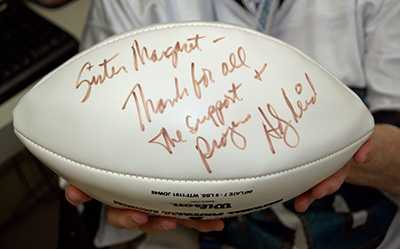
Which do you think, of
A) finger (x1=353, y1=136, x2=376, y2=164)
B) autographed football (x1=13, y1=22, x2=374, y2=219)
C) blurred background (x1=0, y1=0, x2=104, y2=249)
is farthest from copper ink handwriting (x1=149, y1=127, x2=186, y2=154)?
blurred background (x1=0, y1=0, x2=104, y2=249)

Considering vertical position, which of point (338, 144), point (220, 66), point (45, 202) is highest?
point (220, 66)

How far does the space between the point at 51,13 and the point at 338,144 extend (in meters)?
0.65

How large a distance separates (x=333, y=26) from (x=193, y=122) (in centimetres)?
33

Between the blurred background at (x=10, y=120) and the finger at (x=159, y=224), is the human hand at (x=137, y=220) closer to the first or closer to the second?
the finger at (x=159, y=224)

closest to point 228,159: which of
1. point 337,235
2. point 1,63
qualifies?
point 337,235

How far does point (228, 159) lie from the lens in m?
0.38

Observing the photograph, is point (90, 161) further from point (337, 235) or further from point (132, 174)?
point (337, 235)

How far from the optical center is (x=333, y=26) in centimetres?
58

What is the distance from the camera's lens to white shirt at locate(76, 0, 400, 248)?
57cm

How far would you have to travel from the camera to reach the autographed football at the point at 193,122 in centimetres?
38
